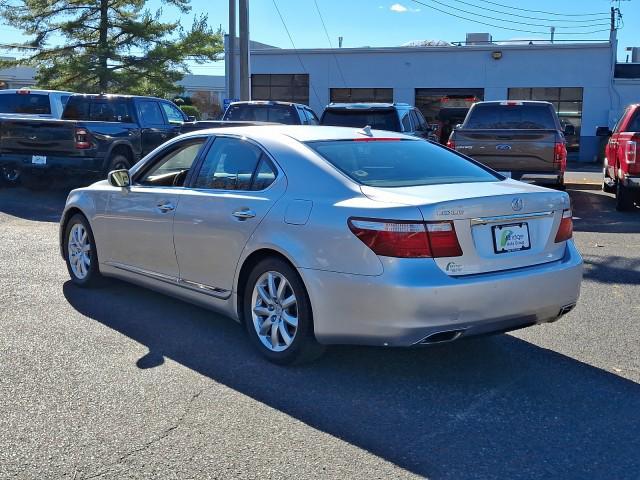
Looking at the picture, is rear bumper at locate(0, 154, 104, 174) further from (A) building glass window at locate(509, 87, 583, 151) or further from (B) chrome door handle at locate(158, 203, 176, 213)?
(A) building glass window at locate(509, 87, 583, 151)

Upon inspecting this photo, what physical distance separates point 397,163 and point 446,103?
25.2 metres

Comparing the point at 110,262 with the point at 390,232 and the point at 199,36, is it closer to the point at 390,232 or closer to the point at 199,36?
the point at 390,232

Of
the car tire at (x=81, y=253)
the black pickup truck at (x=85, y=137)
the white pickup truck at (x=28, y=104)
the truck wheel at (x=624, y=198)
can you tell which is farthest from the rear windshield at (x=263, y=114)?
the car tire at (x=81, y=253)

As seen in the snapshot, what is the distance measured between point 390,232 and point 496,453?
1.33m

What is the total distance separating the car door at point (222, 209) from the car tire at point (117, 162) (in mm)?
8786

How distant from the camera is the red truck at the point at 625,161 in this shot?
11719 mm

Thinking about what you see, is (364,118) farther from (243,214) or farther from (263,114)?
(243,214)

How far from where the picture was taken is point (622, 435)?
4039 millimetres

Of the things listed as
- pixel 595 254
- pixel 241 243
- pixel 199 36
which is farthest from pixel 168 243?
pixel 199 36

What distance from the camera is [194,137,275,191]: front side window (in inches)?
209

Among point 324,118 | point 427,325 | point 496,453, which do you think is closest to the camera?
point 496,453

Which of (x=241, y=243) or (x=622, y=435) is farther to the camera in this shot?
(x=241, y=243)

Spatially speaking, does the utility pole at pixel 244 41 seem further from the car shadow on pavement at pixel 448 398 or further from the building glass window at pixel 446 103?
the car shadow on pavement at pixel 448 398

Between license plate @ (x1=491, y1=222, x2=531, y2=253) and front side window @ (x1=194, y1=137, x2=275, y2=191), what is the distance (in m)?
1.55
